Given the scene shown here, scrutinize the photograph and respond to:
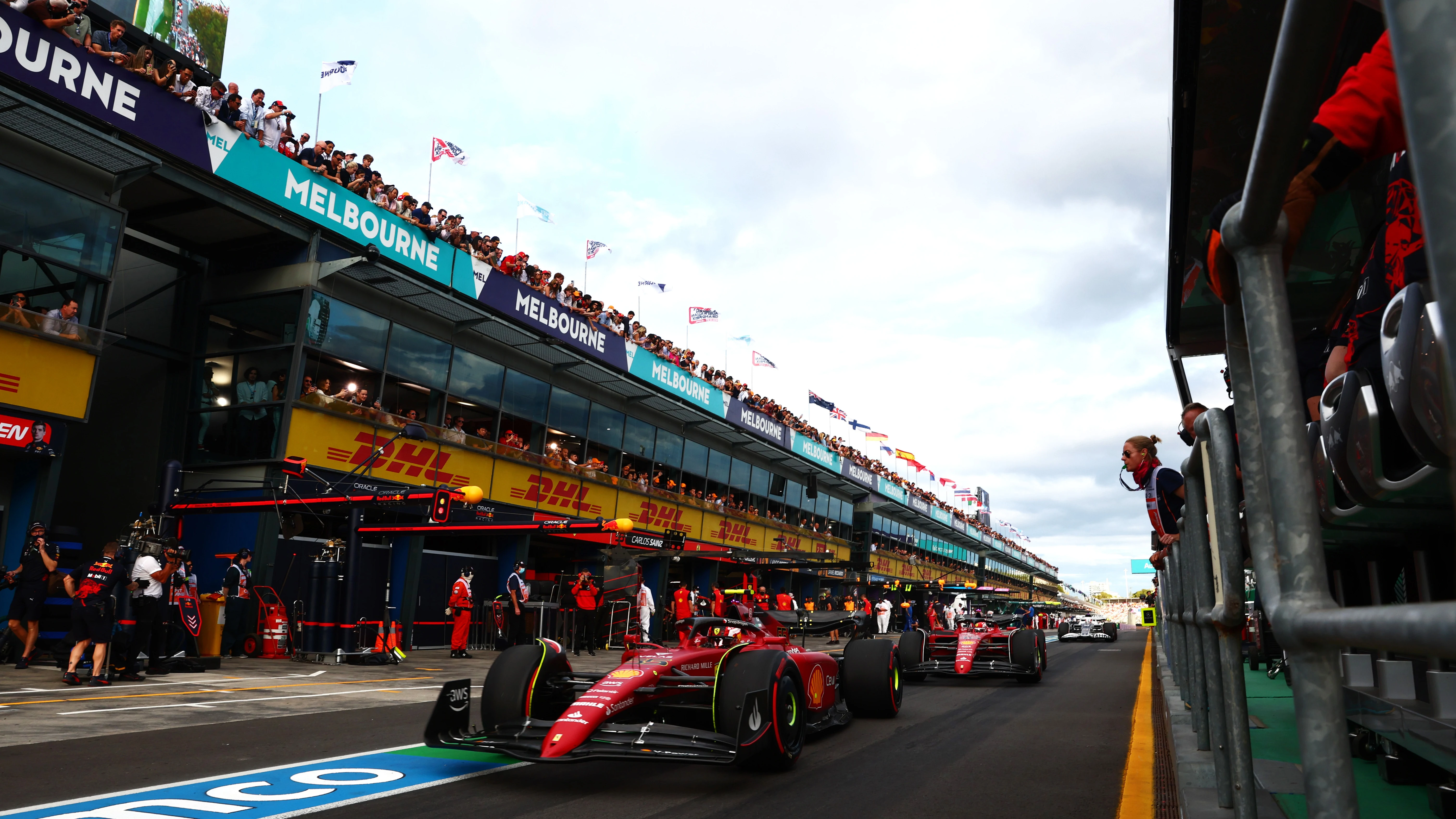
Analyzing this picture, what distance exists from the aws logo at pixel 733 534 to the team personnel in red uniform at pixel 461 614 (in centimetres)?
1460

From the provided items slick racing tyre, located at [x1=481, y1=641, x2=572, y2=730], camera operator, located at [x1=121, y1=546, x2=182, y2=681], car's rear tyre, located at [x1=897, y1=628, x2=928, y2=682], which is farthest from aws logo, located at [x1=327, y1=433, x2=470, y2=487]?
slick racing tyre, located at [x1=481, y1=641, x2=572, y2=730]

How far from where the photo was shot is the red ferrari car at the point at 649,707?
556 cm

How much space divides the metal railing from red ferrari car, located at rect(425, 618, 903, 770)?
373 centimetres

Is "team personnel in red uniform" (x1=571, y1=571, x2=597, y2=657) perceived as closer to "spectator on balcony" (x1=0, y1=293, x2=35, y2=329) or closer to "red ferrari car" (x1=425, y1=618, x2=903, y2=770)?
"spectator on balcony" (x1=0, y1=293, x2=35, y2=329)

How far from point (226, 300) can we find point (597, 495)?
428 inches

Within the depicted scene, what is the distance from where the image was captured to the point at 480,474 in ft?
71.2

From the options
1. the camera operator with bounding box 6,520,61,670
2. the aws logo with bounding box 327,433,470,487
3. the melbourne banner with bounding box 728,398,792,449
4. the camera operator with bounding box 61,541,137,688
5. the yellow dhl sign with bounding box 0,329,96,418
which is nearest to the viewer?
the camera operator with bounding box 61,541,137,688

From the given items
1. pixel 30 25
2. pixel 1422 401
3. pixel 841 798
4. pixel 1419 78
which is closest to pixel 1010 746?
pixel 841 798

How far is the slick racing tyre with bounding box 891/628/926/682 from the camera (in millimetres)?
13594

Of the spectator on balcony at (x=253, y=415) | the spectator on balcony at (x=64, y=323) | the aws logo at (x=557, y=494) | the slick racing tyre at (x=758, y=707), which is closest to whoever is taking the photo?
the slick racing tyre at (x=758, y=707)

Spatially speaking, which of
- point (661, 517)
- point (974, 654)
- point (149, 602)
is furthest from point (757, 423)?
point (149, 602)

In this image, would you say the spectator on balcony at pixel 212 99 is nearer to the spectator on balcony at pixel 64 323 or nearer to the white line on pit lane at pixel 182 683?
the spectator on balcony at pixel 64 323

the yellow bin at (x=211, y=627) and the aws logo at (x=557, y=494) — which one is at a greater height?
the aws logo at (x=557, y=494)

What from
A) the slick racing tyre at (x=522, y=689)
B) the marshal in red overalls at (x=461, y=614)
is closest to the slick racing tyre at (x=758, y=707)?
the slick racing tyre at (x=522, y=689)
